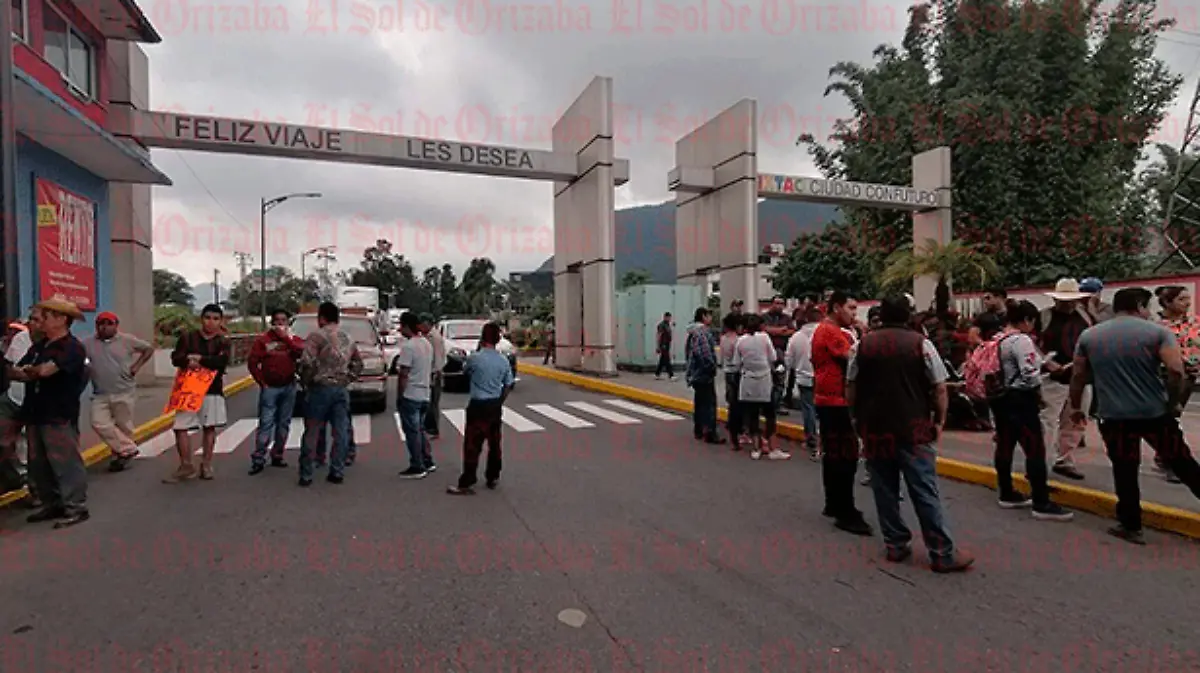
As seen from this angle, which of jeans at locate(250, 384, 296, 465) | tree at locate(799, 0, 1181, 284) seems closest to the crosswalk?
jeans at locate(250, 384, 296, 465)

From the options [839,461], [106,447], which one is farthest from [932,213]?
[106,447]

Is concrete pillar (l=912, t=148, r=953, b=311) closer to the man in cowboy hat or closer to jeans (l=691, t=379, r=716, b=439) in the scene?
jeans (l=691, t=379, r=716, b=439)

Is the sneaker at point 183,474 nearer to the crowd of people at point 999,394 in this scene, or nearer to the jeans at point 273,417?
the jeans at point 273,417

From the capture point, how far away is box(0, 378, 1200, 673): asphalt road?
11.8ft

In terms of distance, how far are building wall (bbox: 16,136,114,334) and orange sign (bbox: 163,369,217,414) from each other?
18.0 feet

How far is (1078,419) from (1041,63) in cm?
2122

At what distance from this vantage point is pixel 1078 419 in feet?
21.1

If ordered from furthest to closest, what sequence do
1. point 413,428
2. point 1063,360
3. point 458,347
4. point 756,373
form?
point 458,347 < point 756,373 < point 413,428 < point 1063,360

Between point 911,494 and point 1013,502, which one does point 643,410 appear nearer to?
point 1013,502

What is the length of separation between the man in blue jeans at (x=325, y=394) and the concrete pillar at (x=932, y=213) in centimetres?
1881

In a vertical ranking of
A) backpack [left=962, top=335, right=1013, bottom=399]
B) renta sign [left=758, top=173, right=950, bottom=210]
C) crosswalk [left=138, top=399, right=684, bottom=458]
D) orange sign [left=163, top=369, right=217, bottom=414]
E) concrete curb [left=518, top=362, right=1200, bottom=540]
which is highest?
renta sign [left=758, top=173, right=950, bottom=210]

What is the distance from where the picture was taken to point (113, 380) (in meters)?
8.02

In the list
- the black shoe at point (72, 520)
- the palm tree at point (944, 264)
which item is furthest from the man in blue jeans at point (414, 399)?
the palm tree at point (944, 264)

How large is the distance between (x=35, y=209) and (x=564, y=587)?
486 inches
